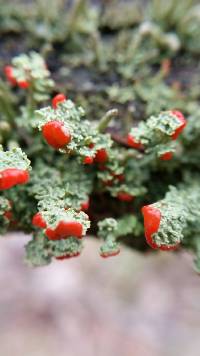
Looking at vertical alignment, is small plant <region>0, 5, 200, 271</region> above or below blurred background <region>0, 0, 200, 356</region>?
above

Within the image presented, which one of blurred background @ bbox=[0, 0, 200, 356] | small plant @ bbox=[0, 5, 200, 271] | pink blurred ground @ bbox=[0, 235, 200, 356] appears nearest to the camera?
small plant @ bbox=[0, 5, 200, 271]

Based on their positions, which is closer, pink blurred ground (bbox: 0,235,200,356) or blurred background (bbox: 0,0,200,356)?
blurred background (bbox: 0,0,200,356)

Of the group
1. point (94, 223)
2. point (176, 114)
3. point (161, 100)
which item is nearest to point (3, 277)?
point (94, 223)

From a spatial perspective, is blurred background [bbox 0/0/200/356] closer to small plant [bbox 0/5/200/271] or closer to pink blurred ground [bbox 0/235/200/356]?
pink blurred ground [bbox 0/235/200/356]

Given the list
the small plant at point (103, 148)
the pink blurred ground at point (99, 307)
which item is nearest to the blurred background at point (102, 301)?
the pink blurred ground at point (99, 307)

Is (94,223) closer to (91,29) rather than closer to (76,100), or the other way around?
(76,100)

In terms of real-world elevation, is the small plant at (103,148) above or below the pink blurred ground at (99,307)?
above

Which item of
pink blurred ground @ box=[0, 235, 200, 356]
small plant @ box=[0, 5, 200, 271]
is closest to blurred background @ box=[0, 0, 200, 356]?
pink blurred ground @ box=[0, 235, 200, 356]

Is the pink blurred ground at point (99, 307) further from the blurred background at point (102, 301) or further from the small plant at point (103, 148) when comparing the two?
the small plant at point (103, 148)

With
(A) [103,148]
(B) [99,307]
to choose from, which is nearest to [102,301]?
(B) [99,307]
